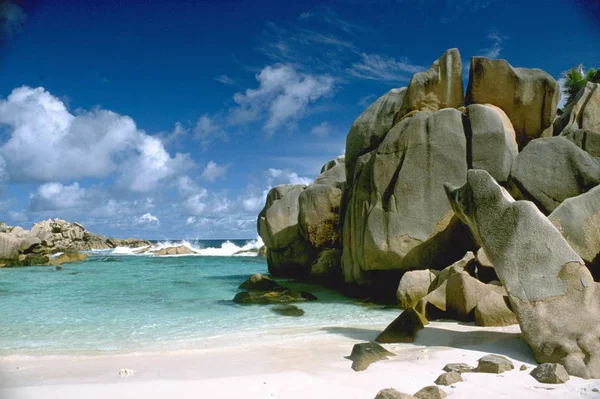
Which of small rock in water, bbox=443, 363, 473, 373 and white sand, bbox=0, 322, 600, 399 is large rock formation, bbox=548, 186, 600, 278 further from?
small rock in water, bbox=443, 363, 473, 373

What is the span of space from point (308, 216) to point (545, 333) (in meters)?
15.9

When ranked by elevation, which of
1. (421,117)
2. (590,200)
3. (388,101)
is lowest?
(590,200)

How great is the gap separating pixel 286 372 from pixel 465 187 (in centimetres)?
453

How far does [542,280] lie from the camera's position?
6973mm

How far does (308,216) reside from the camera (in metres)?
22.1

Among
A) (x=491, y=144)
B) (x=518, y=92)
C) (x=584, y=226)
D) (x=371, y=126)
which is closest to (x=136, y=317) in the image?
(x=371, y=126)

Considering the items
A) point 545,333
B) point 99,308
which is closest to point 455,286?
point 545,333

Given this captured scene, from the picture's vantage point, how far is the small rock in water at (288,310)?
13459 mm

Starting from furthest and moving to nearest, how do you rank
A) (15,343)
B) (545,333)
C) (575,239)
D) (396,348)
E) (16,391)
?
(15,343) < (575,239) < (396,348) < (545,333) < (16,391)

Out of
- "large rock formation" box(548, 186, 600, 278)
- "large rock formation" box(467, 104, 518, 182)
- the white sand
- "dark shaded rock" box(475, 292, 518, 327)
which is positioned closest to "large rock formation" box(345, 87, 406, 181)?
"large rock formation" box(467, 104, 518, 182)

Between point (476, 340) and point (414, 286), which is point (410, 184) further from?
point (476, 340)

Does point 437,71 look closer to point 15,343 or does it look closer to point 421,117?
point 421,117

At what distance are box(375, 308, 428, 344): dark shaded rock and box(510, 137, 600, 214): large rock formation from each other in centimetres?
647

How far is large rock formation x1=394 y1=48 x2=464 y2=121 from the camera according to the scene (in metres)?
16.2
